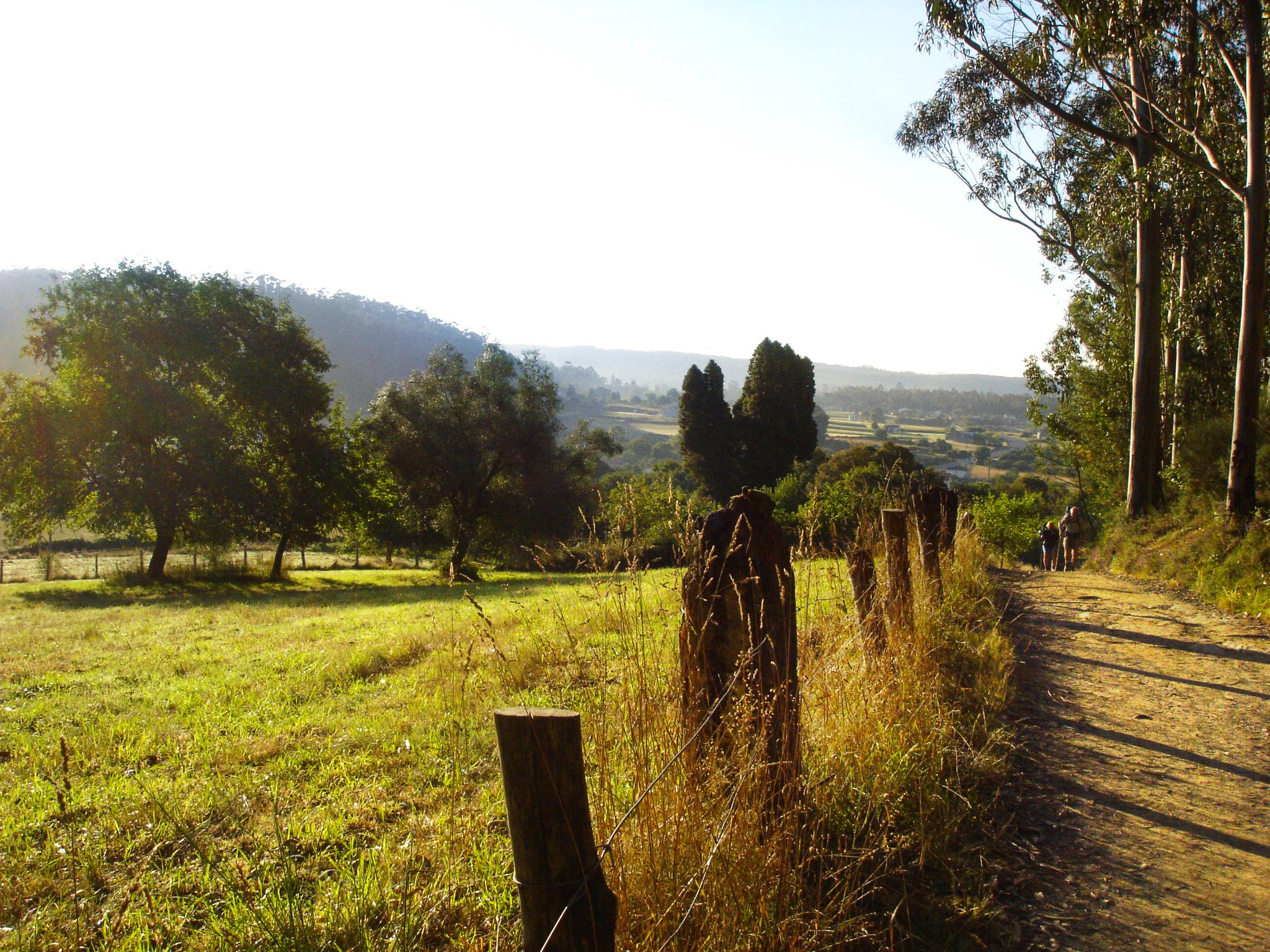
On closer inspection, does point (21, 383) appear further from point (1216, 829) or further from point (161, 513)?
point (1216, 829)

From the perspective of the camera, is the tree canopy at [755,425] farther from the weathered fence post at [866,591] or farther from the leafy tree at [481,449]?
the weathered fence post at [866,591]

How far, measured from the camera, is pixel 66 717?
20.0 ft

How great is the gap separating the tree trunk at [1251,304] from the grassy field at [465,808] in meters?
6.60

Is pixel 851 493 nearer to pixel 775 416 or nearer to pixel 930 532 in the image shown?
pixel 930 532

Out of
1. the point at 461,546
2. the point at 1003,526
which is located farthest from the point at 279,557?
the point at 1003,526

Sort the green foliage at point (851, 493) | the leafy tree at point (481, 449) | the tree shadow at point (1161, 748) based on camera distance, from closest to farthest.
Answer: the tree shadow at point (1161, 748), the green foliage at point (851, 493), the leafy tree at point (481, 449)

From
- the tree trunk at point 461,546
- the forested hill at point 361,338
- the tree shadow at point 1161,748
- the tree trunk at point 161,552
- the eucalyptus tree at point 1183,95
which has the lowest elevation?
the tree trunk at point 461,546

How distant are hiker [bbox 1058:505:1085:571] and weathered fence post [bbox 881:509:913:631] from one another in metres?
13.0

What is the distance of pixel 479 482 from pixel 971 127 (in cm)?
2020

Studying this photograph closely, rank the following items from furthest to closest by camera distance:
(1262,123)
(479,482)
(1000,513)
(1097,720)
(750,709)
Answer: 1. (479,482)
2. (1000,513)
3. (1262,123)
4. (1097,720)
5. (750,709)

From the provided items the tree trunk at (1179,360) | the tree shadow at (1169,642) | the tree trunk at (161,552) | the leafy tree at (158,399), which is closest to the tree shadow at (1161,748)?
the tree shadow at (1169,642)

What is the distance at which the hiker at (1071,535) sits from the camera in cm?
1642

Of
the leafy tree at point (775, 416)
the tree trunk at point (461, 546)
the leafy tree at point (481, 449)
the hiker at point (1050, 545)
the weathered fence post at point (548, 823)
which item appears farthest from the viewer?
the leafy tree at point (775, 416)

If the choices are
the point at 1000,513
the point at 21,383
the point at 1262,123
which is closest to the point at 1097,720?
the point at 1262,123
